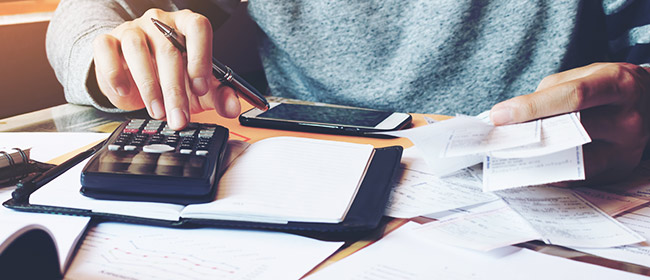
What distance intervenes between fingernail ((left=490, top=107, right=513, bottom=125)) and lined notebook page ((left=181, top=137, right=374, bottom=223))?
0.14 meters

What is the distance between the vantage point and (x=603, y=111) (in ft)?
1.56

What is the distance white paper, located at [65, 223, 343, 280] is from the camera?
34 cm

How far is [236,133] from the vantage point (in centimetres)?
66

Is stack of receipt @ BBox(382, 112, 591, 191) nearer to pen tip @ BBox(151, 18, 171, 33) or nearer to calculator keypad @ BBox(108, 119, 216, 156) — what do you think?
calculator keypad @ BBox(108, 119, 216, 156)

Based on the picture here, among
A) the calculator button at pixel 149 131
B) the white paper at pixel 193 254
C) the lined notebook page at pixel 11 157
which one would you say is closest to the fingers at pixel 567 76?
the white paper at pixel 193 254

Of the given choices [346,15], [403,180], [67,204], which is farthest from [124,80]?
[346,15]

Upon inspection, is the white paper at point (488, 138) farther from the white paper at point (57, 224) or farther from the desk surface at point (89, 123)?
the white paper at point (57, 224)

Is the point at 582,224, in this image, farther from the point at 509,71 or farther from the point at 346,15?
the point at 346,15

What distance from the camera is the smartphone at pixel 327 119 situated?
640 millimetres

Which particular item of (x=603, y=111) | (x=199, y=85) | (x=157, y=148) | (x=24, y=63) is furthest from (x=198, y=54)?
(x=24, y=63)

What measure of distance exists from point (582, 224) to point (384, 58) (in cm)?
62

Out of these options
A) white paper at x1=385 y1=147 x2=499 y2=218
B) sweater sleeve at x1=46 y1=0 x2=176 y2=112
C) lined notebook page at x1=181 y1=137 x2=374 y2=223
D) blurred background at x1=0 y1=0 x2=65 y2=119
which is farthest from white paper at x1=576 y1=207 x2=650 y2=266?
blurred background at x1=0 y1=0 x2=65 y2=119

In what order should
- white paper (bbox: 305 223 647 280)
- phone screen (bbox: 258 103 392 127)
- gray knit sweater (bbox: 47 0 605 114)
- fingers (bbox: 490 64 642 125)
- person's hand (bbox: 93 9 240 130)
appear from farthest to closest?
gray knit sweater (bbox: 47 0 605 114)
phone screen (bbox: 258 103 392 127)
person's hand (bbox: 93 9 240 130)
fingers (bbox: 490 64 642 125)
white paper (bbox: 305 223 647 280)

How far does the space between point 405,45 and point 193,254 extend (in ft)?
2.29
